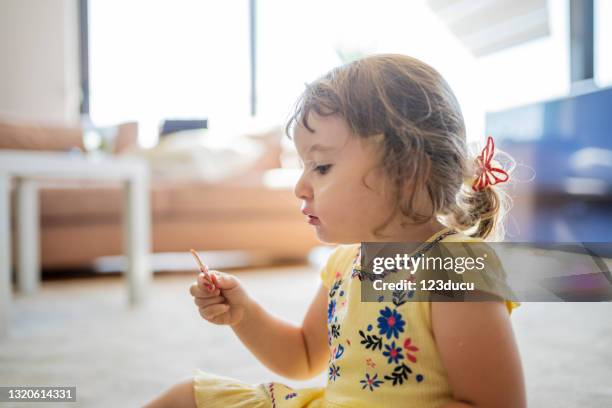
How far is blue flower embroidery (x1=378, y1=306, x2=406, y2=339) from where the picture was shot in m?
0.50

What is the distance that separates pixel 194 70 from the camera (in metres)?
4.66

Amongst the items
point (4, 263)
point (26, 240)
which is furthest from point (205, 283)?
point (26, 240)

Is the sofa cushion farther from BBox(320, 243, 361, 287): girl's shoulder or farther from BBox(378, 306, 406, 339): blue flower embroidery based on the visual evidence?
BBox(378, 306, 406, 339): blue flower embroidery

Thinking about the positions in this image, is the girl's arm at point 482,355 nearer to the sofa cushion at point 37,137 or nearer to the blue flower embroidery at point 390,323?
the blue flower embroidery at point 390,323

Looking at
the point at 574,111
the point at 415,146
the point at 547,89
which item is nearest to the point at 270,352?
the point at 415,146

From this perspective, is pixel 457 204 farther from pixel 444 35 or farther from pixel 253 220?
pixel 253 220

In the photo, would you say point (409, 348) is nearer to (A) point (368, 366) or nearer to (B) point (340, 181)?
(A) point (368, 366)

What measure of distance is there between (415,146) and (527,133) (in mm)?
2040

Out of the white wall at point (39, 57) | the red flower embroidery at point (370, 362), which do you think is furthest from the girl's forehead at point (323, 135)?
the white wall at point (39, 57)

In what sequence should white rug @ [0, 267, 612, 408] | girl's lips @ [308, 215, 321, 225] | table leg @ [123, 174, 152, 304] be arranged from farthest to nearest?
table leg @ [123, 174, 152, 304] < white rug @ [0, 267, 612, 408] < girl's lips @ [308, 215, 321, 225]

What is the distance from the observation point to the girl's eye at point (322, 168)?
0.54 meters

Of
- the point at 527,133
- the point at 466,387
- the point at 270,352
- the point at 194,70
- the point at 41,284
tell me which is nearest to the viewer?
the point at 466,387

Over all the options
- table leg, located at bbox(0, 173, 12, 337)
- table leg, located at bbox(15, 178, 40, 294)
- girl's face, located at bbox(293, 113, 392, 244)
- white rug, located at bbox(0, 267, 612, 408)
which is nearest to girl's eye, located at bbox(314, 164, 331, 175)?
girl's face, located at bbox(293, 113, 392, 244)

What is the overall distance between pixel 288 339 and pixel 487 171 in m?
0.30
